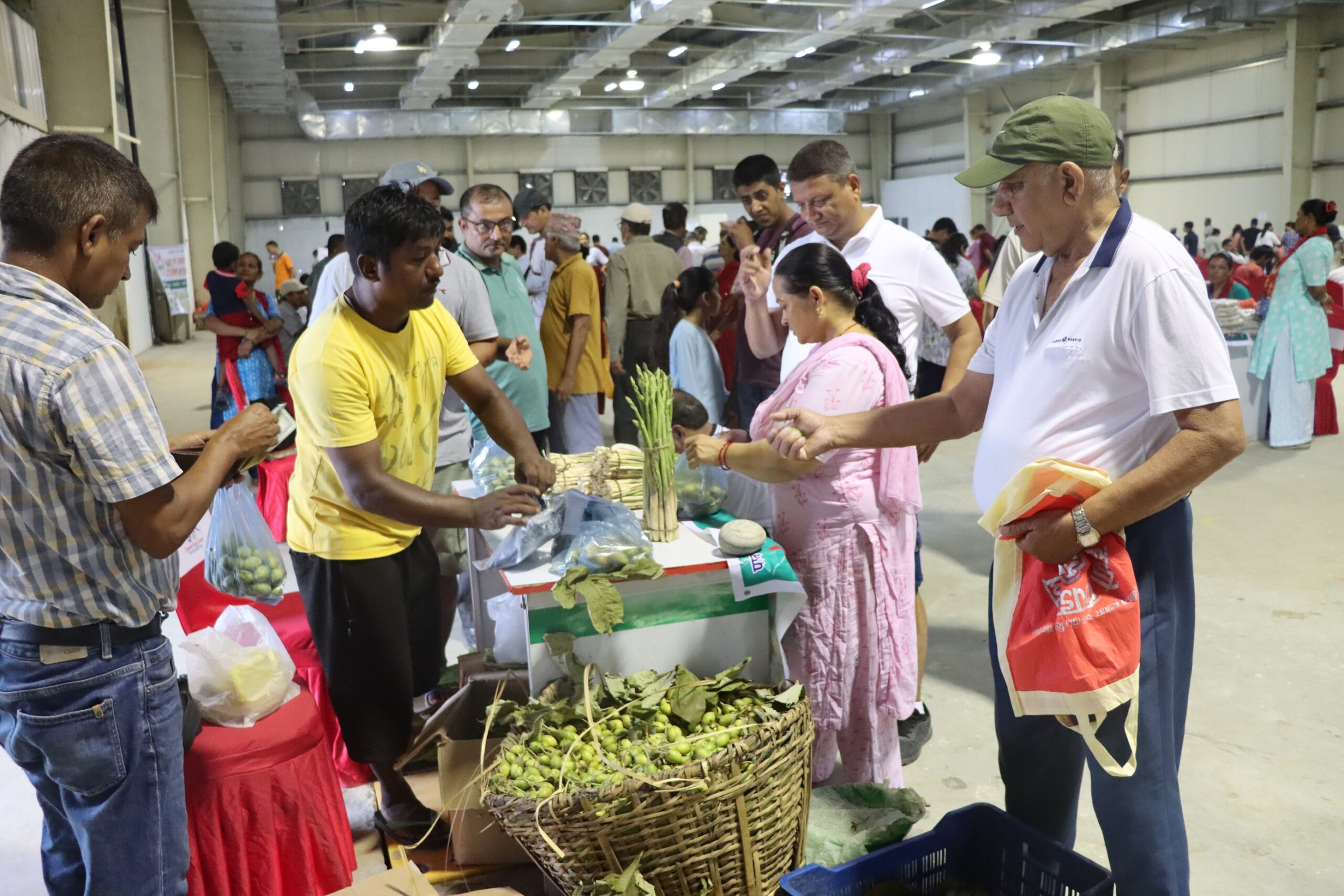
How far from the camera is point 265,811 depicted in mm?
2184

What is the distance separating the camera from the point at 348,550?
2.33m

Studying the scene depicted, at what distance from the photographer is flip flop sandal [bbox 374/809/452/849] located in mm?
2611

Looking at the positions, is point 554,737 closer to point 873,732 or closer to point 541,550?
point 541,550

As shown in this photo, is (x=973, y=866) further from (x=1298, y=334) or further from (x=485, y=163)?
(x=485, y=163)

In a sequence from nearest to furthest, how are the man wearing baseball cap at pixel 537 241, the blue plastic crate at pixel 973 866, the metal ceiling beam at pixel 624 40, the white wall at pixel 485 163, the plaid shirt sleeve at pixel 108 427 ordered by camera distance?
1. the plaid shirt sleeve at pixel 108 427
2. the blue plastic crate at pixel 973 866
3. the man wearing baseball cap at pixel 537 241
4. the metal ceiling beam at pixel 624 40
5. the white wall at pixel 485 163

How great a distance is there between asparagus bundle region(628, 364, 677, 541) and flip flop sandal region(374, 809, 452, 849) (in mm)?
941

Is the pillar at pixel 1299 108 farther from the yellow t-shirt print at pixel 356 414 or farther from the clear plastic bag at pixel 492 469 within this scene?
the yellow t-shirt print at pixel 356 414

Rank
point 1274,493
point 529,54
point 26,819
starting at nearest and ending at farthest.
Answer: point 26,819, point 1274,493, point 529,54

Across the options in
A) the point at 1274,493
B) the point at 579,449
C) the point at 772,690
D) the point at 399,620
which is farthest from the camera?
the point at 1274,493

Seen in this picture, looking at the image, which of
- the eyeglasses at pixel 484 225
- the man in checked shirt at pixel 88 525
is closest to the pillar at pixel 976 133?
the eyeglasses at pixel 484 225

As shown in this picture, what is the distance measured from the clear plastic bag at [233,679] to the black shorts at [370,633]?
13cm

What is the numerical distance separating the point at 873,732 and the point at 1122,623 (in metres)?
1.08

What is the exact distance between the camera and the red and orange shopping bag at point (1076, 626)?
1.60 meters

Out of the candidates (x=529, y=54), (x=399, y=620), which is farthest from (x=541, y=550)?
(x=529, y=54)
